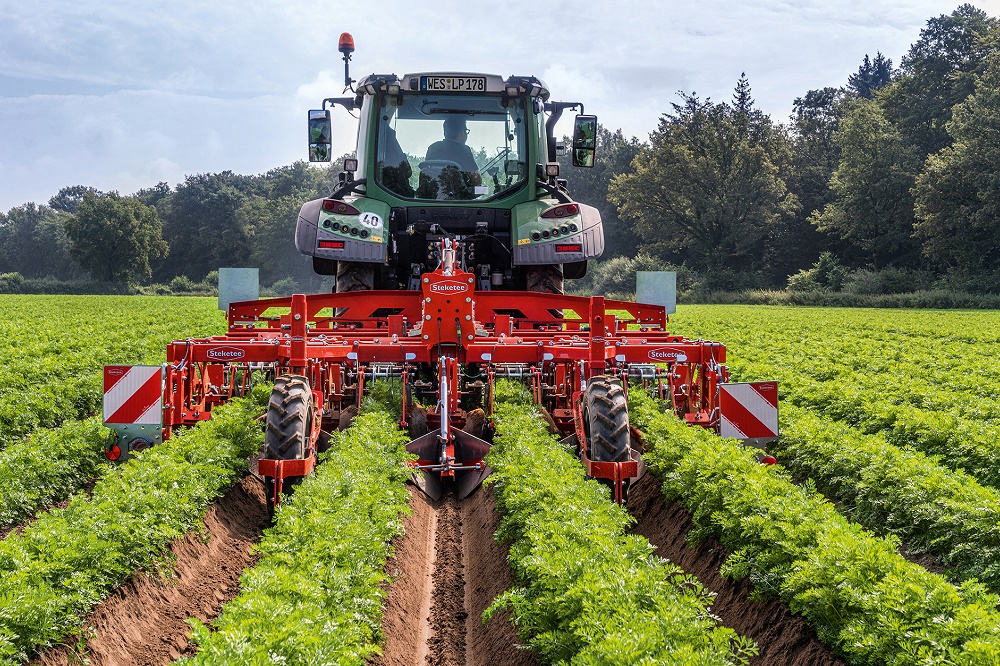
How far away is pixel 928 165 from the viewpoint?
43062 millimetres

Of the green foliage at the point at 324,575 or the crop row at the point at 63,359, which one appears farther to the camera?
the crop row at the point at 63,359

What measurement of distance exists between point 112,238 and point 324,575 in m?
74.1

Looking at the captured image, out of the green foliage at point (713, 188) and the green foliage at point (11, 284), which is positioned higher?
the green foliage at point (713, 188)

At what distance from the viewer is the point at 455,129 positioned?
31.9ft

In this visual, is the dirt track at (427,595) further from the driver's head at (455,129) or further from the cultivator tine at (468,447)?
the driver's head at (455,129)

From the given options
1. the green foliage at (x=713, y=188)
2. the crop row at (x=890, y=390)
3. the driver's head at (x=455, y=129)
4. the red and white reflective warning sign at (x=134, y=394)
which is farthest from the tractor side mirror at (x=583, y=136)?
the green foliage at (x=713, y=188)

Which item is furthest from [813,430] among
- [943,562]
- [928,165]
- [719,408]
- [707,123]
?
[707,123]

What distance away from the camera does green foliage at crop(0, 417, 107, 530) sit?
6980mm

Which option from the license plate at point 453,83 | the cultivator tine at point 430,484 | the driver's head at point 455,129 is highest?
the license plate at point 453,83

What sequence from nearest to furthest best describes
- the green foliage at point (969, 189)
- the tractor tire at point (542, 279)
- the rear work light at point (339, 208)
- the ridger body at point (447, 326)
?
the ridger body at point (447, 326) < the rear work light at point (339, 208) < the tractor tire at point (542, 279) < the green foliage at point (969, 189)

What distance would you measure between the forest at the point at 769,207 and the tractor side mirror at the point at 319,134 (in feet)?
121

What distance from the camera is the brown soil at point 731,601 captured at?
4551 mm

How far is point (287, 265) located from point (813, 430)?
6722 cm

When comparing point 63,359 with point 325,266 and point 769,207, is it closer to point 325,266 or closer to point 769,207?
point 325,266
